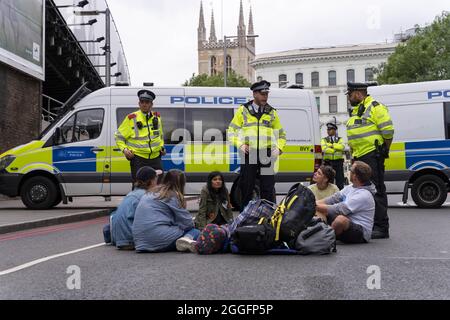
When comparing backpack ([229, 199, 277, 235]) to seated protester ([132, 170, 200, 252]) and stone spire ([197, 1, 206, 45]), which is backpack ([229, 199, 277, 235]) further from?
stone spire ([197, 1, 206, 45])

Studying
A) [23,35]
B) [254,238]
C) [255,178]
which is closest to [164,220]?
[254,238]

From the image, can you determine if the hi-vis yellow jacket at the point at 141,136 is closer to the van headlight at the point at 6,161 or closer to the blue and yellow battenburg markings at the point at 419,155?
the van headlight at the point at 6,161

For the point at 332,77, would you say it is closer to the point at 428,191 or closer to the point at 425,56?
the point at 425,56

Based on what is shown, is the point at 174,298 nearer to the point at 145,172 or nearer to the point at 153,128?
the point at 145,172

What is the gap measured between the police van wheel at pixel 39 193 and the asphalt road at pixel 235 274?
16.8ft

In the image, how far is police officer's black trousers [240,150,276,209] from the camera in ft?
24.1

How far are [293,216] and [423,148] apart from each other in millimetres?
7631

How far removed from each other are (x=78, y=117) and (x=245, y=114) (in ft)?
19.3

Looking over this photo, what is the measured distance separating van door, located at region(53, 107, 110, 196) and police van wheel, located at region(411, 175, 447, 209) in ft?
21.3

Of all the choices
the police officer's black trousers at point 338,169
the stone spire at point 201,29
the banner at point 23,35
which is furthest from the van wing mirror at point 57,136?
the stone spire at point 201,29

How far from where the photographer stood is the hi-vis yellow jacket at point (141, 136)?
894 centimetres

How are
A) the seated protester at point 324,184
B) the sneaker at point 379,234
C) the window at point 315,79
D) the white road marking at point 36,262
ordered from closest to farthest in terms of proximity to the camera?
the white road marking at point 36,262 → the sneaker at point 379,234 → the seated protester at point 324,184 → the window at point 315,79

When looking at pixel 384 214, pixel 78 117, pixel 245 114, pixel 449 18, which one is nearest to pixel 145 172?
pixel 245 114

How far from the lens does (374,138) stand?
752cm
